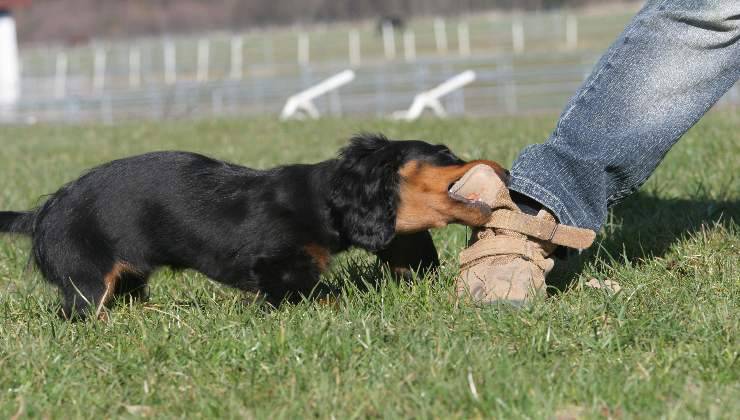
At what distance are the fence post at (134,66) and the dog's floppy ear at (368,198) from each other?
47449 mm

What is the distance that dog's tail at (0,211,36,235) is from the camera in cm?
421

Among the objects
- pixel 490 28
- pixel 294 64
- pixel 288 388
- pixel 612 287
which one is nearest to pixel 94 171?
pixel 288 388

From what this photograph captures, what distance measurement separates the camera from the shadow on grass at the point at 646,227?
4.12 meters

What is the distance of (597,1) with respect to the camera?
67000 mm

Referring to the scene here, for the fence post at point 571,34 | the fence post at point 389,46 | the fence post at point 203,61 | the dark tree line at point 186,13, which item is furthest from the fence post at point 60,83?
the dark tree line at point 186,13

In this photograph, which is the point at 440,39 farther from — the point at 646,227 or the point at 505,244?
the point at 505,244

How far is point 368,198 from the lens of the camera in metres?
3.51

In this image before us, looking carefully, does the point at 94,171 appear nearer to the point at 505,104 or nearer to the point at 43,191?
the point at 43,191

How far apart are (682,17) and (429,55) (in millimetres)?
44658

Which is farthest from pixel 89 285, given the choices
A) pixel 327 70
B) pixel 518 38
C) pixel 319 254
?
pixel 518 38

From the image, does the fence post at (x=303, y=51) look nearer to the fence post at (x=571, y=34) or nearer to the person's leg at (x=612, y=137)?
the fence post at (x=571, y=34)

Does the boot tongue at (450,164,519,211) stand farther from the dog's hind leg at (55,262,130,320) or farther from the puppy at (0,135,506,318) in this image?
the dog's hind leg at (55,262,130,320)

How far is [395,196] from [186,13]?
8097 cm

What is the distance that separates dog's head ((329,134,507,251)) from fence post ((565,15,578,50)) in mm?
41952
